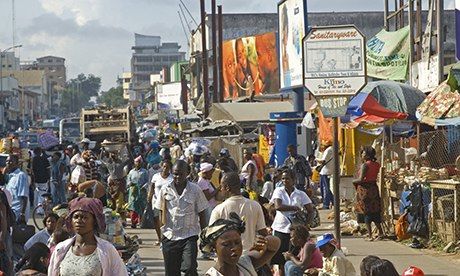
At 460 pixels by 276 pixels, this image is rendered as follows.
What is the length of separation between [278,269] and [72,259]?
4375 millimetres

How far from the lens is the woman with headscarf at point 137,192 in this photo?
2109cm

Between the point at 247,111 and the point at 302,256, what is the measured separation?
2764cm

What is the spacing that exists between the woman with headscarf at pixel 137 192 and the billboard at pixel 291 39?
386 inches

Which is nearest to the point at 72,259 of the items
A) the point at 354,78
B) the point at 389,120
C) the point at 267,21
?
the point at 354,78

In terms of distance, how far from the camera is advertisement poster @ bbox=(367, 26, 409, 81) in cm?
2792

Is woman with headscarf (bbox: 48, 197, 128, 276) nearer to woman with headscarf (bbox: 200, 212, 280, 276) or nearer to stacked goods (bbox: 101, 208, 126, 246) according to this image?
woman with headscarf (bbox: 200, 212, 280, 276)

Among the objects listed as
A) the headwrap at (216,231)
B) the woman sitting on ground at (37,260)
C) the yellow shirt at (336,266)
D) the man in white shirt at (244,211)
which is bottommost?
the yellow shirt at (336,266)

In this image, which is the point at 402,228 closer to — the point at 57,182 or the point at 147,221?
the point at 147,221

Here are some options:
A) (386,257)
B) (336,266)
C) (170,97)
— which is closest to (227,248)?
(336,266)

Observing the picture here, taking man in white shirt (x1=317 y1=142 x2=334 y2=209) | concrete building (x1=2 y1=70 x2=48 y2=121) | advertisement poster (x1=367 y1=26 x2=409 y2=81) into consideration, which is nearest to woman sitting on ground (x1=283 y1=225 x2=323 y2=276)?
man in white shirt (x1=317 y1=142 x2=334 y2=209)

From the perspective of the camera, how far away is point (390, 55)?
28328 mm

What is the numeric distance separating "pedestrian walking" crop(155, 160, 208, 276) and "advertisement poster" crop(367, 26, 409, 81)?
56.4 feet

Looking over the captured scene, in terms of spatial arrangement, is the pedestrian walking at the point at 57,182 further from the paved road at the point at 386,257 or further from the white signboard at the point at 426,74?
the white signboard at the point at 426,74

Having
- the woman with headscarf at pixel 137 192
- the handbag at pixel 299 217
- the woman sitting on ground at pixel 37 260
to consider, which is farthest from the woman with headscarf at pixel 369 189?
the woman sitting on ground at pixel 37 260
